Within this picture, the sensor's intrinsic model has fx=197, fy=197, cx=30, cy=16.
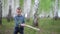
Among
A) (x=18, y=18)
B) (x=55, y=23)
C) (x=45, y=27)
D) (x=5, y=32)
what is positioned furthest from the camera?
(x=55, y=23)

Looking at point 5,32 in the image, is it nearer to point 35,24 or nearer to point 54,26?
point 35,24

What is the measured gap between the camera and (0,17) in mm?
11062

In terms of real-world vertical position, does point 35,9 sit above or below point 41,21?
above

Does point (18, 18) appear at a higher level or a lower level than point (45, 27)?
higher

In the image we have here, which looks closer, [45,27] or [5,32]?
[5,32]

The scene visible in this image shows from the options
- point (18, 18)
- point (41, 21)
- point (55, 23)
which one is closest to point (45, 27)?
point (41, 21)

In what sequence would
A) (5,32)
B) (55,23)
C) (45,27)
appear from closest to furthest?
(5,32)
(45,27)
(55,23)

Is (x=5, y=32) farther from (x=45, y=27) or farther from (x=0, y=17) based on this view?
(x=45, y=27)

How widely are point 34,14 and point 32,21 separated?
56 centimetres

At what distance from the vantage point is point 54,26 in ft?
38.6

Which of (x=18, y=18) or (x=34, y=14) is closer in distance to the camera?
(x=18, y=18)

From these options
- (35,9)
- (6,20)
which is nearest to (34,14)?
(35,9)

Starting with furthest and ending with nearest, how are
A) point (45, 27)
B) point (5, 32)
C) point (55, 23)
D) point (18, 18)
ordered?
point (55, 23) → point (45, 27) → point (5, 32) → point (18, 18)

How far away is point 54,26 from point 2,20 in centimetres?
313
